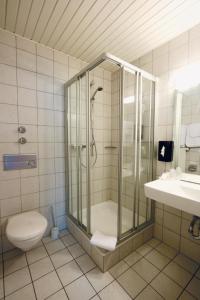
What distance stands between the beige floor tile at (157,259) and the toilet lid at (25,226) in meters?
1.19

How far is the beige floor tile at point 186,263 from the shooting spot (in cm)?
145

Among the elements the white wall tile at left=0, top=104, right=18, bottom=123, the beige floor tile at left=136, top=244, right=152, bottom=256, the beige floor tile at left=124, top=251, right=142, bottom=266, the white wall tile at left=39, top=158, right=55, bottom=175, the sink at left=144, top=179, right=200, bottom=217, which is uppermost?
the white wall tile at left=0, top=104, right=18, bottom=123

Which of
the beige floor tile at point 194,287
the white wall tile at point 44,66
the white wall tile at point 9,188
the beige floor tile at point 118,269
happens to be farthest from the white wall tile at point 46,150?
the beige floor tile at point 194,287

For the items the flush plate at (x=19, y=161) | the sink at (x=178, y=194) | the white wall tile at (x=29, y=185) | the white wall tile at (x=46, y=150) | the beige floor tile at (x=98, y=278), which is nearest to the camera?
the sink at (x=178, y=194)

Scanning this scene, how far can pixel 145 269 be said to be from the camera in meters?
1.44

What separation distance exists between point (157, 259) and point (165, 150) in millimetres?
1206

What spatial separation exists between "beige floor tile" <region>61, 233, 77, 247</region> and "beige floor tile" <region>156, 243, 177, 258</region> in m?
1.04

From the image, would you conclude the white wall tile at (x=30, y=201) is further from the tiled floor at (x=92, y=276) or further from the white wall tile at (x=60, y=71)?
the white wall tile at (x=60, y=71)

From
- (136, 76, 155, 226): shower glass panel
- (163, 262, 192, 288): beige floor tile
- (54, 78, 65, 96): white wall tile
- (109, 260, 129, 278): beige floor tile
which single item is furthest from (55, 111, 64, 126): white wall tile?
(163, 262, 192, 288): beige floor tile

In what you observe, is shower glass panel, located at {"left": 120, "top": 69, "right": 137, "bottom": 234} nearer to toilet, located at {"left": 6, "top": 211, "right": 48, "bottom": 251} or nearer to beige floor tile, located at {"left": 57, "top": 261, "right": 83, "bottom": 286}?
beige floor tile, located at {"left": 57, "top": 261, "right": 83, "bottom": 286}

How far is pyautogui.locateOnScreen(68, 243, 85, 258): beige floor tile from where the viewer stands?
1623 mm

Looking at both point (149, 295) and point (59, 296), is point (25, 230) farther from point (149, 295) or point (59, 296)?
point (149, 295)

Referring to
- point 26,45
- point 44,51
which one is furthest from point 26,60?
point 44,51

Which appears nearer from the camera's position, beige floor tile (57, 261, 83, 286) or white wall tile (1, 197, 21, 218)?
beige floor tile (57, 261, 83, 286)
